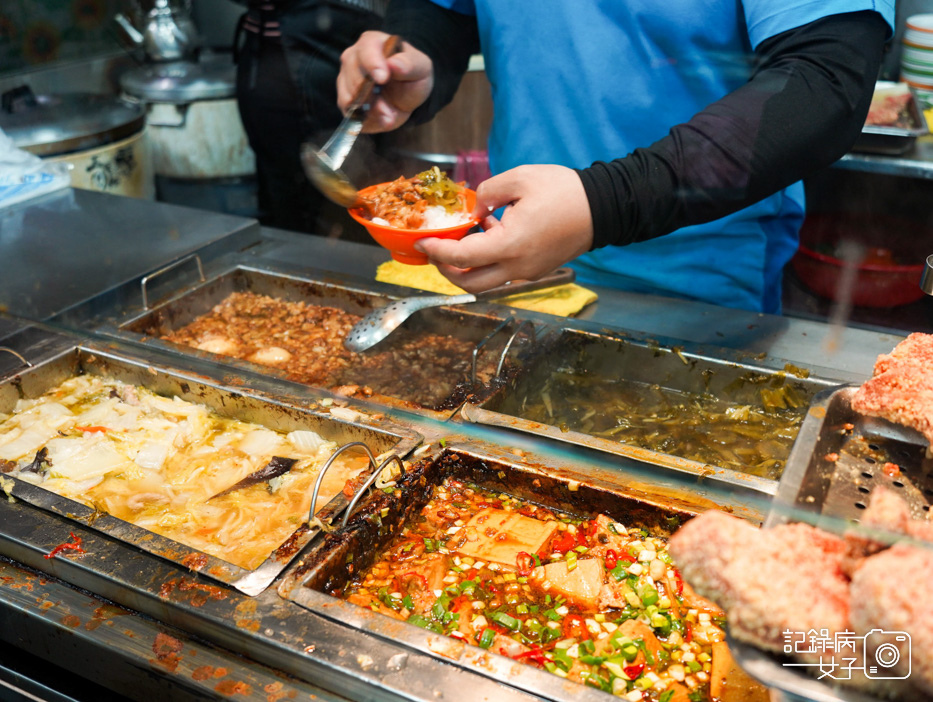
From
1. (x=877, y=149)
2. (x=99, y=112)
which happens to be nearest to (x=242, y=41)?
(x=99, y=112)

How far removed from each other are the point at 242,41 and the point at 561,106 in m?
2.78

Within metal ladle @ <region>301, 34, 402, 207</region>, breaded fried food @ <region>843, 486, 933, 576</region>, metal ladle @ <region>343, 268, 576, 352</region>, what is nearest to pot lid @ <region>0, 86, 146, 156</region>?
metal ladle @ <region>301, 34, 402, 207</region>

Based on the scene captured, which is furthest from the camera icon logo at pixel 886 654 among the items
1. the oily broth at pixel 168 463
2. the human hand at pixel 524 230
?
the oily broth at pixel 168 463

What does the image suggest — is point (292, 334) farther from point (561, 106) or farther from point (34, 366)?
point (561, 106)

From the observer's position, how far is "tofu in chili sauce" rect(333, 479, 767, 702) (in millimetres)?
1350

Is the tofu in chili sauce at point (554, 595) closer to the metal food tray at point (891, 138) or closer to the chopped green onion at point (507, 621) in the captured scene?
the chopped green onion at point (507, 621)

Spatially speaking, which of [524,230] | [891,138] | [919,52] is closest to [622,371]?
[524,230]

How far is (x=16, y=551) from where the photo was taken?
5.14 feet

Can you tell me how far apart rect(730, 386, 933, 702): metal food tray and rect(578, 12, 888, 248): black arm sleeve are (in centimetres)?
60

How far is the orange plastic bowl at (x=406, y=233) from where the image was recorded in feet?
5.98

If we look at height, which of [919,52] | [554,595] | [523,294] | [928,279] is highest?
[919,52]

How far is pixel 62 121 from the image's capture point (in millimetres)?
3510

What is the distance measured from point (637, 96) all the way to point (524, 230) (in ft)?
2.64

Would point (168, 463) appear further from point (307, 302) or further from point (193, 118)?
point (193, 118)
